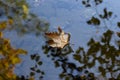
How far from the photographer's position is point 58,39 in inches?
105

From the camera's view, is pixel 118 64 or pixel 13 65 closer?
pixel 13 65

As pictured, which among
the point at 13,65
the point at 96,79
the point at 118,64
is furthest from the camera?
the point at 96,79

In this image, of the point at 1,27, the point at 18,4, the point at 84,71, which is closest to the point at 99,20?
the point at 84,71

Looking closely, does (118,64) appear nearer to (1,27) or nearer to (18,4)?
(1,27)

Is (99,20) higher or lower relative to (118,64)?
higher

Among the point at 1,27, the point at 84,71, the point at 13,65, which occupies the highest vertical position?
the point at 84,71

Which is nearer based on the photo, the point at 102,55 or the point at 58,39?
the point at 58,39

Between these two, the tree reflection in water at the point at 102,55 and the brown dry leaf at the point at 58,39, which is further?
the tree reflection in water at the point at 102,55

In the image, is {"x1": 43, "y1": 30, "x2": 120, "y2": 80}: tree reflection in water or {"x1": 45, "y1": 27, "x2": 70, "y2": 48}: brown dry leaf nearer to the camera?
{"x1": 45, "y1": 27, "x2": 70, "y2": 48}: brown dry leaf

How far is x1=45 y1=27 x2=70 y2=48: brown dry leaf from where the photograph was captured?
2662 mm

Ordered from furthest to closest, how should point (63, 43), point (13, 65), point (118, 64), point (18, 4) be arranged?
point (18, 4) < point (118, 64) < point (63, 43) < point (13, 65)

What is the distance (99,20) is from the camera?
293 centimetres

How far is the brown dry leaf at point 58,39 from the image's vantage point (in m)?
2.66

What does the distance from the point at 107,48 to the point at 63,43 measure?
0.43m
